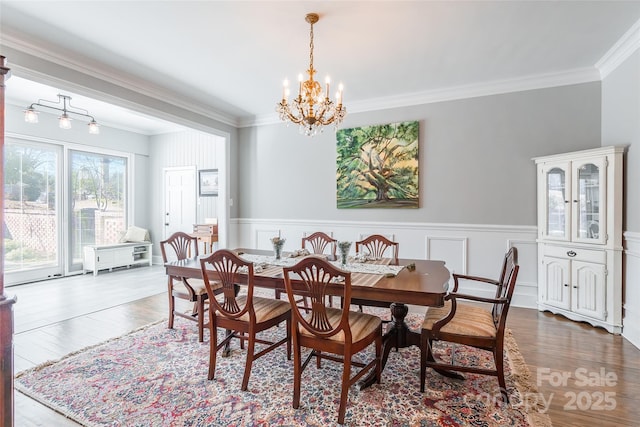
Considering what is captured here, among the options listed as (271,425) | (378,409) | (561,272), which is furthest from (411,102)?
(271,425)

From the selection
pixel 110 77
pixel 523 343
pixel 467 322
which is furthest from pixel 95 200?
pixel 523 343

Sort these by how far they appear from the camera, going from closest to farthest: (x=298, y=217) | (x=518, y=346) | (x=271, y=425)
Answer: (x=271, y=425) → (x=518, y=346) → (x=298, y=217)

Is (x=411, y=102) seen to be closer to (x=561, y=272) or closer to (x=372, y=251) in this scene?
(x=372, y=251)

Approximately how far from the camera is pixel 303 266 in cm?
192

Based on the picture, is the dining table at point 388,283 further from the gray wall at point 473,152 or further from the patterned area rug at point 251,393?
the gray wall at point 473,152

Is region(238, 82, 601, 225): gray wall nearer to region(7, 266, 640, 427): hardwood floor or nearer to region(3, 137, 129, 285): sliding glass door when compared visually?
region(7, 266, 640, 427): hardwood floor

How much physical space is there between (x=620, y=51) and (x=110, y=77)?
5.31 meters

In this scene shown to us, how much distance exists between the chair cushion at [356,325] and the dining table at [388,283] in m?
0.14

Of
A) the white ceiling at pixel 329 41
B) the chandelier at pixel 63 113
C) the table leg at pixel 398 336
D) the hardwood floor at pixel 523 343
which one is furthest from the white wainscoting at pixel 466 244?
the chandelier at pixel 63 113

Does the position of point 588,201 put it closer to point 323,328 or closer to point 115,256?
point 323,328

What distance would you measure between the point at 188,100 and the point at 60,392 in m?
3.76

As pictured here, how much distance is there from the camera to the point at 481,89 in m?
4.15

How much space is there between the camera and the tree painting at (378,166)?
14.9 ft

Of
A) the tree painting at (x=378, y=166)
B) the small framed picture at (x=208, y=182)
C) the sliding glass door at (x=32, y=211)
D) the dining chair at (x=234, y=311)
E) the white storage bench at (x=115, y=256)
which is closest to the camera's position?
the dining chair at (x=234, y=311)
